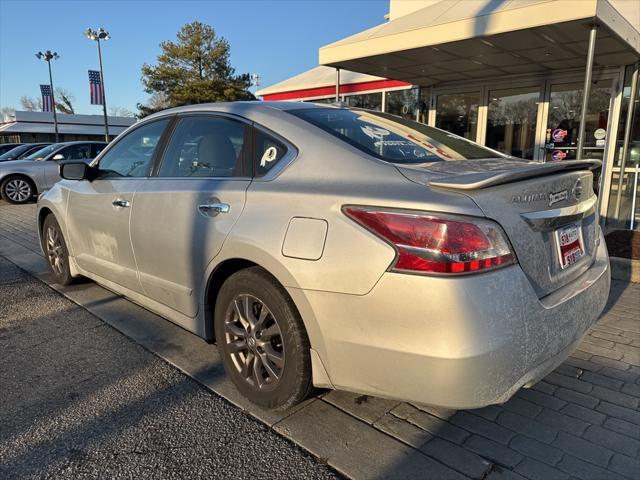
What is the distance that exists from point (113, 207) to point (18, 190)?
34.8 feet

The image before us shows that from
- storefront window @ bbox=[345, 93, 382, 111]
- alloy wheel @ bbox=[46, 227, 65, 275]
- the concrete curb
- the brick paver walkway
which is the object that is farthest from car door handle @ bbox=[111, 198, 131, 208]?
storefront window @ bbox=[345, 93, 382, 111]

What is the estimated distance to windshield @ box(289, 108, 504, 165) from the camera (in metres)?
2.36

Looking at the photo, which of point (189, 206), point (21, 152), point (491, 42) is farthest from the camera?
point (21, 152)

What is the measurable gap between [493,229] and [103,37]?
1360 inches

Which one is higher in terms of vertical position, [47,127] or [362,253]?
A: [47,127]

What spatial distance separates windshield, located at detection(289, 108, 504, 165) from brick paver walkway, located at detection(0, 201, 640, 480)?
135 cm

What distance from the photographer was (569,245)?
2.29m

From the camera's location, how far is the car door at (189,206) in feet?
8.67

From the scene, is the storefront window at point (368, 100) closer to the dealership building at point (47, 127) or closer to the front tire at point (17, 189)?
the front tire at point (17, 189)

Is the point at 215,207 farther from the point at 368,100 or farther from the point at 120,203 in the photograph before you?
the point at 368,100

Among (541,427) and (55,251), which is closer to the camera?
(541,427)

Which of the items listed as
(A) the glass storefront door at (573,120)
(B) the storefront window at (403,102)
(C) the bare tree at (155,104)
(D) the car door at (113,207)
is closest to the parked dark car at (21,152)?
(B) the storefront window at (403,102)

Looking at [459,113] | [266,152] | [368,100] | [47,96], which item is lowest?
[266,152]

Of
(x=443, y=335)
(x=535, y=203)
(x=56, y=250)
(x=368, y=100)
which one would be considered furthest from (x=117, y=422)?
(x=368, y=100)
